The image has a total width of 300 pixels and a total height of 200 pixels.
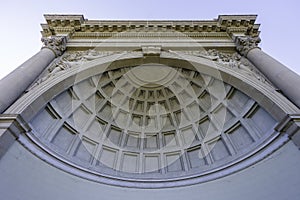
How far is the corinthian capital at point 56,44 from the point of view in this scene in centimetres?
882

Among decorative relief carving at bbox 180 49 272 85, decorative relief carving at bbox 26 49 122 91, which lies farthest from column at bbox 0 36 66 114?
decorative relief carving at bbox 180 49 272 85

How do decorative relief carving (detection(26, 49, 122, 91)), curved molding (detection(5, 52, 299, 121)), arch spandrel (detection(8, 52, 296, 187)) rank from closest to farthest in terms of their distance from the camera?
curved molding (detection(5, 52, 299, 121)), arch spandrel (detection(8, 52, 296, 187)), decorative relief carving (detection(26, 49, 122, 91))

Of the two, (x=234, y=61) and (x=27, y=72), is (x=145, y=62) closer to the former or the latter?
(x=234, y=61)

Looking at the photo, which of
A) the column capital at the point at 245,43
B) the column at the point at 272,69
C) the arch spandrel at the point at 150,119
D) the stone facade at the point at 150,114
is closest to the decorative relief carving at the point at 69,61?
the stone facade at the point at 150,114

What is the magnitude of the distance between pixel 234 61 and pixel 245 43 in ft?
3.70

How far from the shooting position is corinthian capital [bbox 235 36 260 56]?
898cm

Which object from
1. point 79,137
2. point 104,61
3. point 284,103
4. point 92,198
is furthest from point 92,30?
point 284,103

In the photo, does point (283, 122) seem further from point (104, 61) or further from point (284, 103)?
point (104, 61)

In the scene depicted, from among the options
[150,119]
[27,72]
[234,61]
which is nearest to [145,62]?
[150,119]

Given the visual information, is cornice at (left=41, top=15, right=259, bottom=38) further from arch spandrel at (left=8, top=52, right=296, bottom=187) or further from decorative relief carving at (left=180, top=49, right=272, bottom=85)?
arch spandrel at (left=8, top=52, right=296, bottom=187)

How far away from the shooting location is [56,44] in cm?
902

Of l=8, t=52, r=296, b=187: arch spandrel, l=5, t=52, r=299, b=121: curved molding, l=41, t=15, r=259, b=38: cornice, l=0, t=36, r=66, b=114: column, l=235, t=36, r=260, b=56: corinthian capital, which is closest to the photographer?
l=0, t=36, r=66, b=114: column

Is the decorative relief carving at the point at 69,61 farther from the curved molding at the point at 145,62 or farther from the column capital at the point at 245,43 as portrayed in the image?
the column capital at the point at 245,43

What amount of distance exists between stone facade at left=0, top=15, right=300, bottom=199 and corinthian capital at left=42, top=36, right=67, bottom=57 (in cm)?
5
